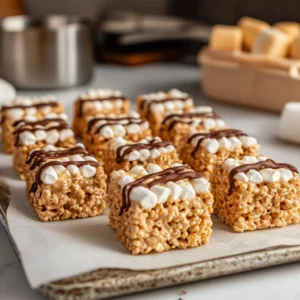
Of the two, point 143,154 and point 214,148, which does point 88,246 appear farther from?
point 214,148

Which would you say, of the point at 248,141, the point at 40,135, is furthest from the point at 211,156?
the point at 40,135

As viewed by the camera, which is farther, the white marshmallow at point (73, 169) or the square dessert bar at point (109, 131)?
the square dessert bar at point (109, 131)

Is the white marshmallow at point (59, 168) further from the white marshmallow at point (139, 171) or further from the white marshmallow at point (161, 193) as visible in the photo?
A: the white marshmallow at point (161, 193)

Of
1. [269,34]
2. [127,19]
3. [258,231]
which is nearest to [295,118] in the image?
[269,34]

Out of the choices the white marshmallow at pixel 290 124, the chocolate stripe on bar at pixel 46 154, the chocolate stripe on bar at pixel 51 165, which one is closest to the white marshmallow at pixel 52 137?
the chocolate stripe on bar at pixel 46 154

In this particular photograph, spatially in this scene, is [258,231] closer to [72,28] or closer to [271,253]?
[271,253]
